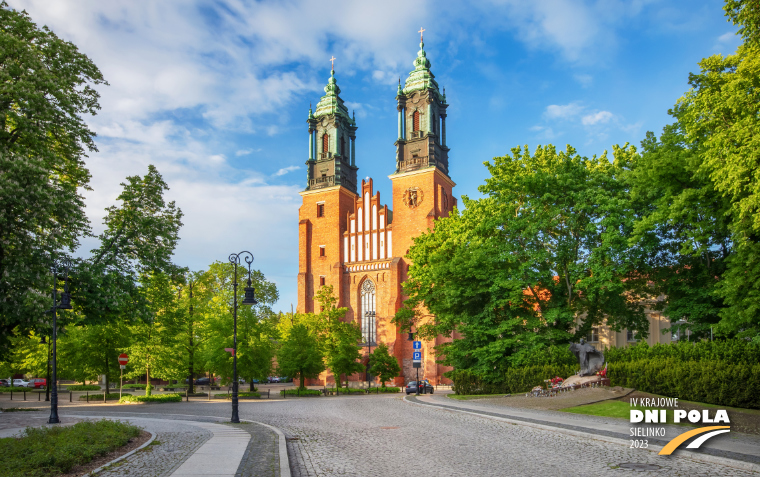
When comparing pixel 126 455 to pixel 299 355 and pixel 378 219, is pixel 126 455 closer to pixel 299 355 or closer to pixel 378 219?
pixel 299 355

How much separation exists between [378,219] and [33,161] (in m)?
45.0

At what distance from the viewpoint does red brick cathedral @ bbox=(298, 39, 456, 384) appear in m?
57.6

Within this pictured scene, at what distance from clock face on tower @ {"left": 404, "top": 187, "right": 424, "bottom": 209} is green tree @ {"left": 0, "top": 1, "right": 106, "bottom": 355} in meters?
40.3

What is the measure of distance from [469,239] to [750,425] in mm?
17835

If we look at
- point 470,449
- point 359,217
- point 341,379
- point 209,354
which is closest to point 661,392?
point 470,449

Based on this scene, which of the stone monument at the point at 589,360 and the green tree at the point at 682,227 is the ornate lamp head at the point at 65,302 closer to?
the stone monument at the point at 589,360

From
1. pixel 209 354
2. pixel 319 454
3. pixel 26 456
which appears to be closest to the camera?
pixel 26 456

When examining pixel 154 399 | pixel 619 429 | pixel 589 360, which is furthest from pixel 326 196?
pixel 619 429

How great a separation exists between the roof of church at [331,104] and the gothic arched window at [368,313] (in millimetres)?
21690

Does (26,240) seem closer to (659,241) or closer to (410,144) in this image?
(659,241)

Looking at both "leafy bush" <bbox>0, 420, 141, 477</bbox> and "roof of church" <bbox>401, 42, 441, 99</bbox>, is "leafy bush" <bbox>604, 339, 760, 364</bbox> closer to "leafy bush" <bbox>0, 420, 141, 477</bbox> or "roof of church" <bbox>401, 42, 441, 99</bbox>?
"leafy bush" <bbox>0, 420, 141, 477</bbox>

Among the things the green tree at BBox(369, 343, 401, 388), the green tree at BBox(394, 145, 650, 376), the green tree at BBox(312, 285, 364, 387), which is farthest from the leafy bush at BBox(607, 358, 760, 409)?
the green tree at BBox(369, 343, 401, 388)

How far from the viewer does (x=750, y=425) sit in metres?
15.2

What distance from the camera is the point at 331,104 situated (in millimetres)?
69000
